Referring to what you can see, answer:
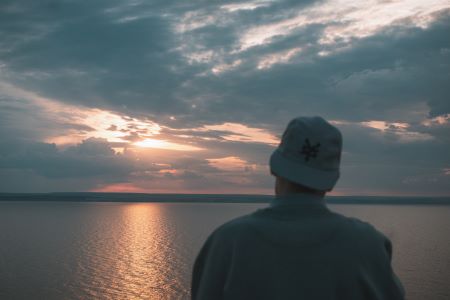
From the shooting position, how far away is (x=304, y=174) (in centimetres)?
221

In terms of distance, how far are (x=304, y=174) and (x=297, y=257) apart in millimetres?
432

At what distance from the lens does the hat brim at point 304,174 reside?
2.20 m

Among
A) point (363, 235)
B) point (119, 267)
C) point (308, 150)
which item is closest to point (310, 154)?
point (308, 150)

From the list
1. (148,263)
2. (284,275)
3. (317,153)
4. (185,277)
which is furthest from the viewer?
(148,263)

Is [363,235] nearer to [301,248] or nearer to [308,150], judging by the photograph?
[301,248]

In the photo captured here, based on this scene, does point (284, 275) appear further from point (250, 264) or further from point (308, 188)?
point (308, 188)

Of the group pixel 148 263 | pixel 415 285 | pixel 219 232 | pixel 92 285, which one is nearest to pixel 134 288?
pixel 92 285

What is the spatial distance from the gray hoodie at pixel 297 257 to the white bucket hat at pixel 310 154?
0.37ft

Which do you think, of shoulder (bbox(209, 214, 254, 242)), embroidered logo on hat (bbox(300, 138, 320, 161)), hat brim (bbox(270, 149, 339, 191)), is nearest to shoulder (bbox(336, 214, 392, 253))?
hat brim (bbox(270, 149, 339, 191))

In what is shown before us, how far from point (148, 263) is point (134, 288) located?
40.8 ft

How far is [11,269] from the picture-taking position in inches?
1572

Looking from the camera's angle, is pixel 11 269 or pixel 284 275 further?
pixel 11 269

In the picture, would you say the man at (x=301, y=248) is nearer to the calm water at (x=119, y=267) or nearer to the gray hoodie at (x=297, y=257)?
the gray hoodie at (x=297, y=257)

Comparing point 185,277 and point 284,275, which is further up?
point 284,275
